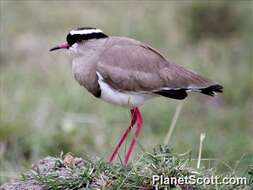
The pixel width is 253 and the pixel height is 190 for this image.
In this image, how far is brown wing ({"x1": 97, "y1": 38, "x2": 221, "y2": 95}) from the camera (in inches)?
186

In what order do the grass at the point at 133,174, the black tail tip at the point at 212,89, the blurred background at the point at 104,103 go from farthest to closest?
the blurred background at the point at 104,103 < the black tail tip at the point at 212,89 < the grass at the point at 133,174

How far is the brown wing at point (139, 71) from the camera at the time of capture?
471cm

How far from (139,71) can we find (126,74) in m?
0.09

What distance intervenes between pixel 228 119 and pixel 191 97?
0.65m

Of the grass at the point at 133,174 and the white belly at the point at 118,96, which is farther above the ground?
the white belly at the point at 118,96

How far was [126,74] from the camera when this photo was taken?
15.6ft

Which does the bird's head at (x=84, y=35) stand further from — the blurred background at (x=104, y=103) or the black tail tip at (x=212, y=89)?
the blurred background at (x=104, y=103)

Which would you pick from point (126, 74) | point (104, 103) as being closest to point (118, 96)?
point (126, 74)

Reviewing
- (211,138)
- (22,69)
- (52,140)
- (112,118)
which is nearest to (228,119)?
(211,138)

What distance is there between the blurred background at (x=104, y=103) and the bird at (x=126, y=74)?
0.83 metres

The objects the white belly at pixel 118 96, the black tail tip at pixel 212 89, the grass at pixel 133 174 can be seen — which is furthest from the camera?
the black tail tip at pixel 212 89

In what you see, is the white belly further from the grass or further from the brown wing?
the grass

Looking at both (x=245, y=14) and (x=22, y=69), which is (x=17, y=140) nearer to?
(x=22, y=69)

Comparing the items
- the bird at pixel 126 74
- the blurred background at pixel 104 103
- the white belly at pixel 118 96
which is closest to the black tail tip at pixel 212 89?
the bird at pixel 126 74
